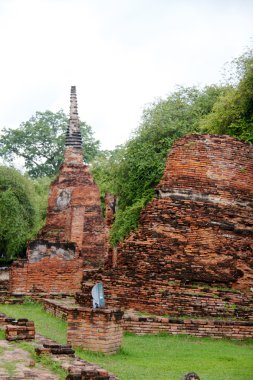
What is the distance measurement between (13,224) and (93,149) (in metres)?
19.0

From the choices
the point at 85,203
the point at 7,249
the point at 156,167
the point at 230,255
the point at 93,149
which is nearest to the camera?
the point at 230,255

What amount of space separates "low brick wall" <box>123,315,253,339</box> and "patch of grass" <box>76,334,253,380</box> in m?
0.18

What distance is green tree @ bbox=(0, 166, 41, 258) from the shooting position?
29.1 meters

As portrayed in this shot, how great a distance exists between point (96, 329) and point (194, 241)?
4.25m

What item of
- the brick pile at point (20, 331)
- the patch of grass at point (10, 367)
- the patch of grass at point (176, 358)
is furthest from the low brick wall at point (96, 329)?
the patch of grass at point (10, 367)

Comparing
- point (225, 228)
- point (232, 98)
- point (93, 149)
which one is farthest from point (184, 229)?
point (93, 149)

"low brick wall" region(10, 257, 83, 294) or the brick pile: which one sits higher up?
"low brick wall" region(10, 257, 83, 294)

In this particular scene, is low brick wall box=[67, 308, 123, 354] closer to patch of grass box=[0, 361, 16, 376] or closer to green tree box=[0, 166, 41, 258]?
patch of grass box=[0, 361, 16, 376]

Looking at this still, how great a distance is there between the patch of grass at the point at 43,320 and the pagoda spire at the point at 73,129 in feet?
38.1

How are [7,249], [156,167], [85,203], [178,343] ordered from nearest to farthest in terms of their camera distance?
[178,343] → [156,167] → [85,203] → [7,249]

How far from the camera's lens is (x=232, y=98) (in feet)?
50.8

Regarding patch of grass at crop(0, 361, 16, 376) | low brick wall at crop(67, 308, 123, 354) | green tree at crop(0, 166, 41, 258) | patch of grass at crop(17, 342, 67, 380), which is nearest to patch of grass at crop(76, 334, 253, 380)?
low brick wall at crop(67, 308, 123, 354)

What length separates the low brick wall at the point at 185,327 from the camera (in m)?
10.1

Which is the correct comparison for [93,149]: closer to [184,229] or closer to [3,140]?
[3,140]
